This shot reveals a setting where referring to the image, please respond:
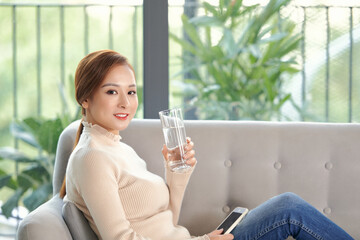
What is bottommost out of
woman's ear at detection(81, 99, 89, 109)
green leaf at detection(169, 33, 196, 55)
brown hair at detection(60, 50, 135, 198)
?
woman's ear at detection(81, 99, 89, 109)

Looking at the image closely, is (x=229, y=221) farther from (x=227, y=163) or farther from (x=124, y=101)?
(x=124, y=101)

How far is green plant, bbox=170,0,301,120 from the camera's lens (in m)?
2.53

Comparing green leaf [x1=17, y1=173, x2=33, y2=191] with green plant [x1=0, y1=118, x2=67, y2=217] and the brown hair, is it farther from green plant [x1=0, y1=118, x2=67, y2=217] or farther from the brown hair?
the brown hair

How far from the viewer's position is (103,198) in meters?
1.40

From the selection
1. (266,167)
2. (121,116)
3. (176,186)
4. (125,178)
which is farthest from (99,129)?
(266,167)

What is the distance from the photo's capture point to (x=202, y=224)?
199 cm

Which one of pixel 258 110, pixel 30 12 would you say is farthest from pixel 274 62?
pixel 30 12

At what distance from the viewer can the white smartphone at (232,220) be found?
5.43 ft

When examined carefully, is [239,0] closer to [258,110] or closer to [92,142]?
[258,110]

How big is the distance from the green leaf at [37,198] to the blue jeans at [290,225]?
1.24m

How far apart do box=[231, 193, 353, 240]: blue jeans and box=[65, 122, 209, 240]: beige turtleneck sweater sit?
0.23 metres

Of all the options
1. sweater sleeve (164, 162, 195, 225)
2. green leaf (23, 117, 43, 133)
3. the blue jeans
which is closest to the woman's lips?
sweater sleeve (164, 162, 195, 225)

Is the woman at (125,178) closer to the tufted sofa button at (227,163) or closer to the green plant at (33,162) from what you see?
the tufted sofa button at (227,163)

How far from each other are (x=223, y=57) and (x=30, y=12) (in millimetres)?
1146
